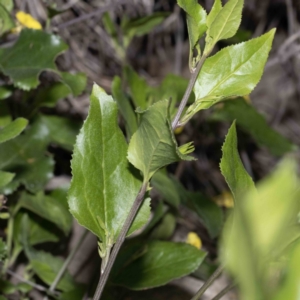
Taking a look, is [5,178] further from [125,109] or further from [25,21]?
[25,21]

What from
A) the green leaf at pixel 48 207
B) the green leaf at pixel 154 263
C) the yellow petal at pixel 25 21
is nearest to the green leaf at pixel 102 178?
the green leaf at pixel 154 263

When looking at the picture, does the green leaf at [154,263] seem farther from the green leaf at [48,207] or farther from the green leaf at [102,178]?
the green leaf at [102,178]

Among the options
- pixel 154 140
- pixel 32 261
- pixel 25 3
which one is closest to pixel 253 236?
pixel 154 140

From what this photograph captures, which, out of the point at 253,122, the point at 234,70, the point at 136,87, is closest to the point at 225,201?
the point at 253,122

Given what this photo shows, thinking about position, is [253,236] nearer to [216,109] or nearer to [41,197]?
[41,197]

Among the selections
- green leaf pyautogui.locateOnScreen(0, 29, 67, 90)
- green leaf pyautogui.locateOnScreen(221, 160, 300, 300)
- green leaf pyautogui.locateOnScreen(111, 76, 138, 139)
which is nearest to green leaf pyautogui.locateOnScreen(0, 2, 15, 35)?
green leaf pyautogui.locateOnScreen(0, 29, 67, 90)
